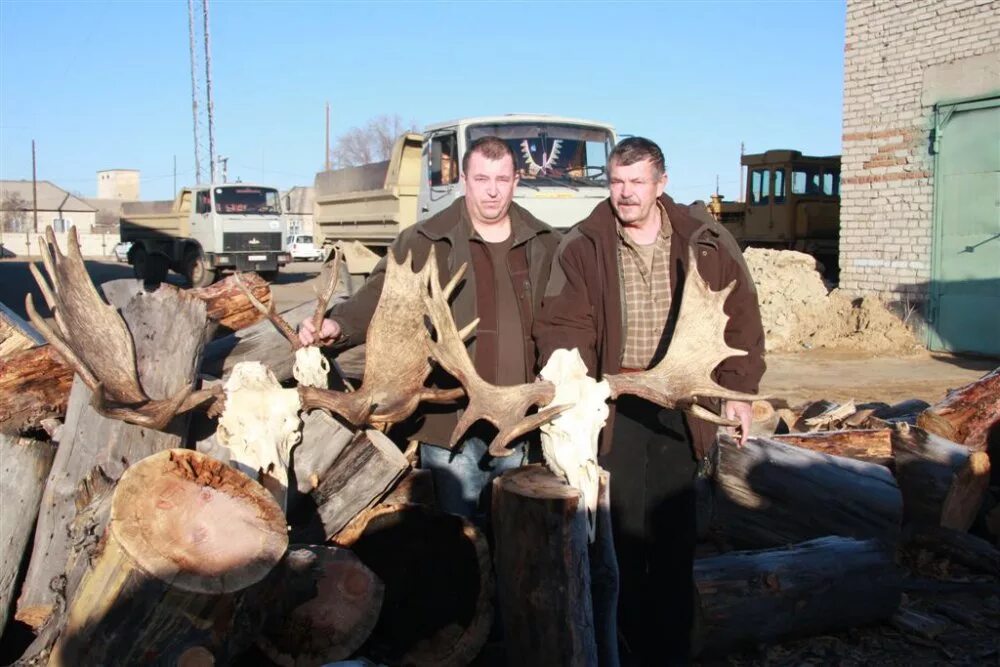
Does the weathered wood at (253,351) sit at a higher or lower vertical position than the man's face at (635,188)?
lower

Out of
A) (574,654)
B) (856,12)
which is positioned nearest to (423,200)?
(856,12)

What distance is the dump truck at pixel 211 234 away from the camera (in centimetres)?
2314

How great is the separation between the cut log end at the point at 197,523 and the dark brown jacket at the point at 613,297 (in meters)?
1.21

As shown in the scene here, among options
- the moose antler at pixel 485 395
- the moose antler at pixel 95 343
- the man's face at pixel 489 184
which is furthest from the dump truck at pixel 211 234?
the moose antler at pixel 485 395

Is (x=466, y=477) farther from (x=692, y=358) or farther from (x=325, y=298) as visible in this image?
(x=692, y=358)

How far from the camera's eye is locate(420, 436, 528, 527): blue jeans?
12.9 feet

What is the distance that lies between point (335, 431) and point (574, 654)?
136 centimetres

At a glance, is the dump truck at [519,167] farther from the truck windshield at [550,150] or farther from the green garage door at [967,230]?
the green garage door at [967,230]

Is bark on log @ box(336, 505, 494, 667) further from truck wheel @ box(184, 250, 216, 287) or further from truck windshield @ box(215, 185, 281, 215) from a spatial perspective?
A: truck wheel @ box(184, 250, 216, 287)

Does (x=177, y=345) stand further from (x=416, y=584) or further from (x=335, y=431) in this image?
(x=416, y=584)

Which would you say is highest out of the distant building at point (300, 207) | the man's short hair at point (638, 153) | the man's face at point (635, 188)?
the distant building at point (300, 207)

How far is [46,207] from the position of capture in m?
69.7

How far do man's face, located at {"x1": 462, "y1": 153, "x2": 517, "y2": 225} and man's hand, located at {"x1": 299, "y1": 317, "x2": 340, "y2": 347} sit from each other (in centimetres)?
80

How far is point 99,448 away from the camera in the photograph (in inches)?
154
